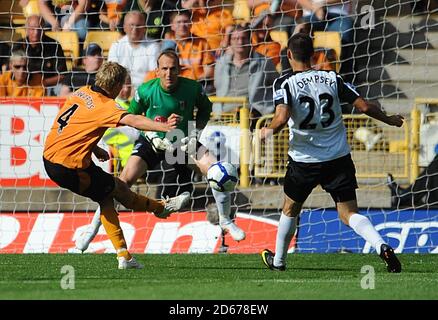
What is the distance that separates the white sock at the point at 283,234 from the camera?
9.65 metres

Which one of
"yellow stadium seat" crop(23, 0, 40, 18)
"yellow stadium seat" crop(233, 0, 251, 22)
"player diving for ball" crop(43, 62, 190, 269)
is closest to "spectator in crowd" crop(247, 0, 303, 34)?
"yellow stadium seat" crop(233, 0, 251, 22)

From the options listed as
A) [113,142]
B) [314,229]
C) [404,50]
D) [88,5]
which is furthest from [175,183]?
[404,50]

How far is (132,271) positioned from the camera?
9.54 meters

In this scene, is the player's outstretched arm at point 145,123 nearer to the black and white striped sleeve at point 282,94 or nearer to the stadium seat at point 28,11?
the black and white striped sleeve at point 282,94

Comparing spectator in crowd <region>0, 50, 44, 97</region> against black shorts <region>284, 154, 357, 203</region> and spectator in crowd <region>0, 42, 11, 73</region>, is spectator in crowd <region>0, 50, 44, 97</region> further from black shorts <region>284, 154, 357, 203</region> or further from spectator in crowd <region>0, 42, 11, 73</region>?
black shorts <region>284, 154, 357, 203</region>

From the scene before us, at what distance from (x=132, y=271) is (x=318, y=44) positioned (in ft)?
20.4

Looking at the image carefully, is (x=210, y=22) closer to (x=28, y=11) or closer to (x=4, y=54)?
(x=28, y=11)

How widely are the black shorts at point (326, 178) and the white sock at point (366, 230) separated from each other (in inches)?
8.1

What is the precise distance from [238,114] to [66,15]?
9.07 ft

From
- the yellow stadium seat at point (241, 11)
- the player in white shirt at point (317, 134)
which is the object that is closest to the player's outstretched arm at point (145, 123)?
the player in white shirt at point (317, 134)

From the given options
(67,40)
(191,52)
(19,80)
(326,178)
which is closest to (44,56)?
(19,80)

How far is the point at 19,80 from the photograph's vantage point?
14320 millimetres

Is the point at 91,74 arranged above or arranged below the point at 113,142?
above
